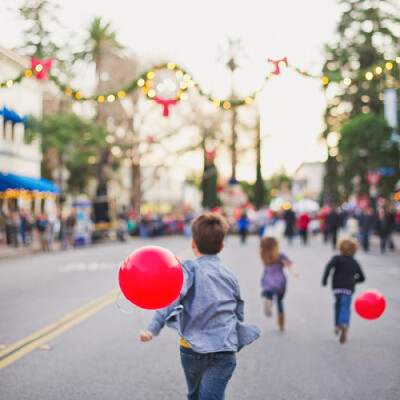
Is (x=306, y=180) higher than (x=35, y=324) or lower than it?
higher

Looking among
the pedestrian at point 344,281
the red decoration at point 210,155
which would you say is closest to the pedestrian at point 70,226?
the red decoration at point 210,155

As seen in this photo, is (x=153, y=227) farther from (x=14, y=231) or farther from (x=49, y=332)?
(x=49, y=332)

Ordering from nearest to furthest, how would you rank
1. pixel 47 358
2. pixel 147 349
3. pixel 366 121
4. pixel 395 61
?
pixel 47 358
pixel 147 349
pixel 395 61
pixel 366 121

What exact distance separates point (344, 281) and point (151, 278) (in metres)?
3.87

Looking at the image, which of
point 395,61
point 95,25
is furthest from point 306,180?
point 395,61

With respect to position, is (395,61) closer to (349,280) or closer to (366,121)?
(349,280)

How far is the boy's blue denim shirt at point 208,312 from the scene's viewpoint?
10.1 feet

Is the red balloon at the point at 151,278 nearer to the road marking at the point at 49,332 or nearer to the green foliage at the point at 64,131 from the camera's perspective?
the road marking at the point at 49,332

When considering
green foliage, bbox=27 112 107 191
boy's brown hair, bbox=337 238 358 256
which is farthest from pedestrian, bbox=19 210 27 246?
boy's brown hair, bbox=337 238 358 256

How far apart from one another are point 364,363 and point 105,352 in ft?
9.06

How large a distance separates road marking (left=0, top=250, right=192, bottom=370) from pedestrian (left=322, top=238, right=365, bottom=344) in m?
3.03

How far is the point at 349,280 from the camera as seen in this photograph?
244 inches

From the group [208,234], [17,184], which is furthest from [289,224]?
[208,234]

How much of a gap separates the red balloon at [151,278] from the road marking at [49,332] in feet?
9.51
